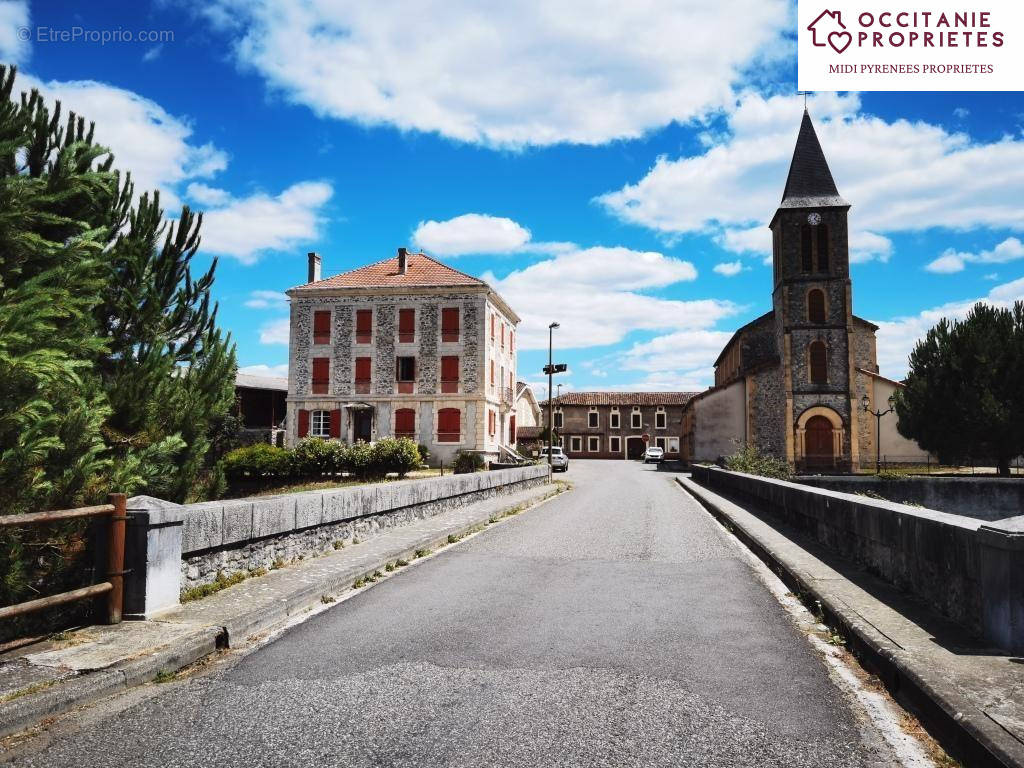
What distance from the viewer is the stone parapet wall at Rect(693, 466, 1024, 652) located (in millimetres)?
4336

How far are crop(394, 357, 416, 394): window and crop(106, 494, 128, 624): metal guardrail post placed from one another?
3458 cm

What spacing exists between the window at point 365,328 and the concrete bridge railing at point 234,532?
2886cm

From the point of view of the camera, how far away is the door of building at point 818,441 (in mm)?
40250

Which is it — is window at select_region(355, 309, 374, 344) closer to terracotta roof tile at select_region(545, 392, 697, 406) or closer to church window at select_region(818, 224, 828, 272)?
church window at select_region(818, 224, 828, 272)

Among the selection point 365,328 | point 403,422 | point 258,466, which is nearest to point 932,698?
point 258,466

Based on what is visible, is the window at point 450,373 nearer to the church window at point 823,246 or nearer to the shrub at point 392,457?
the shrub at point 392,457

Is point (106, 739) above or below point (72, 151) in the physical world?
below

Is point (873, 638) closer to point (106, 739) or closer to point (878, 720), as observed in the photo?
point (878, 720)

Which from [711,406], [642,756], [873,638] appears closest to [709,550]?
[873,638]

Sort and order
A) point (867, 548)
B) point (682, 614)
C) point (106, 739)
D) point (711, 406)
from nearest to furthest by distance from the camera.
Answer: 1. point (106, 739)
2. point (682, 614)
3. point (867, 548)
4. point (711, 406)

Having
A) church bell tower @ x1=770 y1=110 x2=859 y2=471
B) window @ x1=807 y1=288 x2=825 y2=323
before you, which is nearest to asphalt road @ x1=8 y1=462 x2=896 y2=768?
church bell tower @ x1=770 y1=110 x2=859 y2=471

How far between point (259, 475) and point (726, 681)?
22.5 m

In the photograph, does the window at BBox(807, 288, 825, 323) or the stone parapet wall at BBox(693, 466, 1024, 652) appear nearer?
the stone parapet wall at BBox(693, 466, 1024, 652)

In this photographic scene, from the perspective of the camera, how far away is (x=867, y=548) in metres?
7.52
